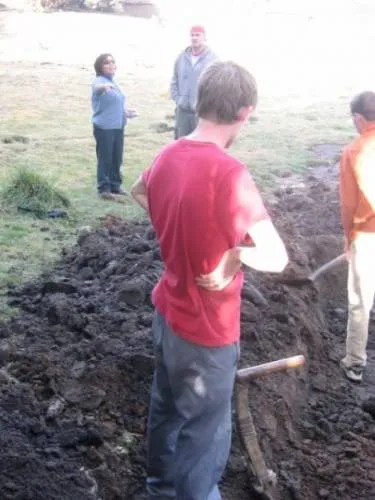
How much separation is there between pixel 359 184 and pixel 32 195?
16.8 feet

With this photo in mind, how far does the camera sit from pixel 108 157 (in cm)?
1007

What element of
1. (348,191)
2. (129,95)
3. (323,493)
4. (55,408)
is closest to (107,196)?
(348,191)

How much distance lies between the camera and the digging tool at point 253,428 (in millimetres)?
3684

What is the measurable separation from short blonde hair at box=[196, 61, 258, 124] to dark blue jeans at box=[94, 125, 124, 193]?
687 cm

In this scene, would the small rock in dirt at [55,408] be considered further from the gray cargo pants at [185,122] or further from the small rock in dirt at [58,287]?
the gray cargo pants at [185,122]

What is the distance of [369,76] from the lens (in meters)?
27.1

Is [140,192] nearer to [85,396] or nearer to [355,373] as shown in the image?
[85,396]

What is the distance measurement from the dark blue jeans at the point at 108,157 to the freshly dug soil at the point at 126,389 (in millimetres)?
2724

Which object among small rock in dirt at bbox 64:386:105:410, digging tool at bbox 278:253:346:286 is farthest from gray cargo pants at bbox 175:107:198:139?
small rock in dirt at bbox 64:386:105:410

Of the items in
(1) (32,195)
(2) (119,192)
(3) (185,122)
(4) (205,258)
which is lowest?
(2) (119,192)

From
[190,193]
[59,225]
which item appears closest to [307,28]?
Answer: [59,225]

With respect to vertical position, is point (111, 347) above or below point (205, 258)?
below

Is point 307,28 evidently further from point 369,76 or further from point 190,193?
point 190,193

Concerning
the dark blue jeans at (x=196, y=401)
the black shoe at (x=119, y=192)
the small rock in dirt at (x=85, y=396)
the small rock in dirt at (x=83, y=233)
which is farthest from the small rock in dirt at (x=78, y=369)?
the black shoe at (x=119, y=192)
